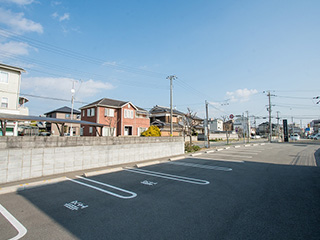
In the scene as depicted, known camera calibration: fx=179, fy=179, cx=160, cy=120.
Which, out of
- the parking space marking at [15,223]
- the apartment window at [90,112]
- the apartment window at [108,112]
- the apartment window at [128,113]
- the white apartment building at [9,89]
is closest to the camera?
the parking space marking at [15,223]

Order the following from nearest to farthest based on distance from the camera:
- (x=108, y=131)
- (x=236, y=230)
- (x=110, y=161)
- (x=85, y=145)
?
(x=236, y=230) < (x=85, y=145) < (x=110, y=161) < (x=108, y=131)

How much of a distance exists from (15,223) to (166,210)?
3.20 meters

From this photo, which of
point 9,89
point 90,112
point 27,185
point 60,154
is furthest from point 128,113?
point 27,185

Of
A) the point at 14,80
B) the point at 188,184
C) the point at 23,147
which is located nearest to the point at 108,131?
the point at 14,80

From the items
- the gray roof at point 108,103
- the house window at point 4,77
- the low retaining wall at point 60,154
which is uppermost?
the house window at point 4,77

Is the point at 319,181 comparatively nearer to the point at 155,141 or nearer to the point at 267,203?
the point at 267,203

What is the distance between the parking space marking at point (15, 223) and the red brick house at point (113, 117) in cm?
2287

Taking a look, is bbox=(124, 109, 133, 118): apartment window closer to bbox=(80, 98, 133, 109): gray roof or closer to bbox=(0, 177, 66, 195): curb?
bbox=(80, 98, 133, 109): gray roof

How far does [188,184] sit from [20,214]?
16.2 feet

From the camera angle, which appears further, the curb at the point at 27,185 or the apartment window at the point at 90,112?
the apartment window at the point at 90,112

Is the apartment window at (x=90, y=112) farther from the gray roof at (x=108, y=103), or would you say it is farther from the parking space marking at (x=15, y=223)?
the parking space marking at (x=15, y=223)

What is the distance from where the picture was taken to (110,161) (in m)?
10.2

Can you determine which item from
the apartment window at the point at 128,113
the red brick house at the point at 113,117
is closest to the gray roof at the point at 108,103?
the red brick house at the point at 113,117

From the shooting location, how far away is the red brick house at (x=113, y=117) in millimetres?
28116
